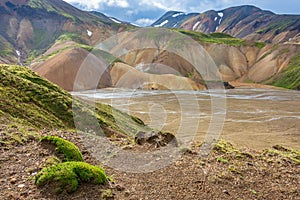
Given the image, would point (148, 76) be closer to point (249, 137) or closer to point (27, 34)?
point (249, 137)

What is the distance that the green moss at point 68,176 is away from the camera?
5461mm

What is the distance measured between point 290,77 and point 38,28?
129 m

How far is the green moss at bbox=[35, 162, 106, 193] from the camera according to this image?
546 centimetres

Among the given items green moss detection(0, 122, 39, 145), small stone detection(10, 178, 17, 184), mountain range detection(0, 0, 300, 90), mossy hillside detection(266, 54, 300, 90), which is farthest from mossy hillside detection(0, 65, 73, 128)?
mossy hillside detection(266, 54, 300, 90)

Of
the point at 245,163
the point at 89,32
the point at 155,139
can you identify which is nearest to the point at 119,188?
the point at 155,139

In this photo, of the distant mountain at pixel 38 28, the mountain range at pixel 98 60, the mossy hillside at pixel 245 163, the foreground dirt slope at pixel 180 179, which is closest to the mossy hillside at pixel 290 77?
the mountain range at pixel 98 60

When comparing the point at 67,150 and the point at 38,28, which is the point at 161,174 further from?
the point at 38,28

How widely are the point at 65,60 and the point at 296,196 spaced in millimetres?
76135

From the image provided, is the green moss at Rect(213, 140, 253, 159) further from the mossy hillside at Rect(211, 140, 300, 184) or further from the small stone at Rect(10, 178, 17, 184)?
the small stone at Rect(10, 178, 17, 184)

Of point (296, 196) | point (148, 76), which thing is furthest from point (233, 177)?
point (148, 76)

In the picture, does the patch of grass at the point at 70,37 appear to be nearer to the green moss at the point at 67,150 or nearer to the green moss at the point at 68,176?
the green moss at the point at 67,150

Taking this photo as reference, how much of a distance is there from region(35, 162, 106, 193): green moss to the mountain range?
1614 inches

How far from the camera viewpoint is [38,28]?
155250 mm

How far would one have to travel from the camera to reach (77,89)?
66875 millimetres
